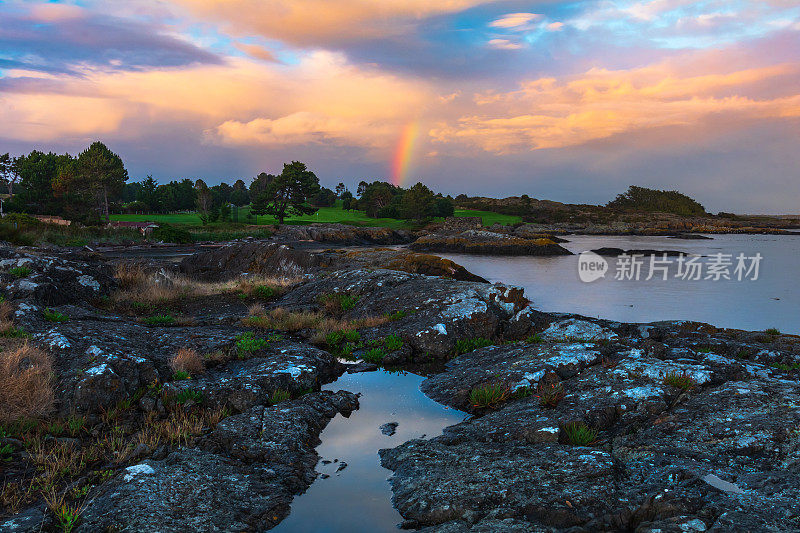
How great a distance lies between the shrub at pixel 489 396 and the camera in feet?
33.7

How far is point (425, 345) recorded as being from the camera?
49.5 ft

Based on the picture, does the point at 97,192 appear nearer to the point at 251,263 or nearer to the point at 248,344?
the point at 251,263

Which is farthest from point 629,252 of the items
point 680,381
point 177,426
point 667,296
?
point 177,426

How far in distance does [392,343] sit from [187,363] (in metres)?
6.21

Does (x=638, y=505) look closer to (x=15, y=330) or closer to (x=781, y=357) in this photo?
(x=781, y=357)

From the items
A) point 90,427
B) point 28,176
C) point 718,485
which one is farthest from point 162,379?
point 28,176

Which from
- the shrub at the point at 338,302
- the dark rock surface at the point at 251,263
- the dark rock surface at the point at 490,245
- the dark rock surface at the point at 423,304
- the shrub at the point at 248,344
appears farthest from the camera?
the dark rock surface at the point at 490,245

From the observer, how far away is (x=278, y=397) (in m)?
10.4

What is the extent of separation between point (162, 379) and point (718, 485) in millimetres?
10551

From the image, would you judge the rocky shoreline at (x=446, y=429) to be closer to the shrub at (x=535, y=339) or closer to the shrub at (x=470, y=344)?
the shrub at (x=470, y=344)

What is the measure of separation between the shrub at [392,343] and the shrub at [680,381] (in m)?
7.70

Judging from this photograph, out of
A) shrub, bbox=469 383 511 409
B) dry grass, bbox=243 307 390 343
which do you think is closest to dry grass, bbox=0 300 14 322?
dry grass, bbox=243 307 390 343

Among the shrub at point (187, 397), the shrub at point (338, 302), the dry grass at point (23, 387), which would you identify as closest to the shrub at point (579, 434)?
the shrub at point (187, 397)

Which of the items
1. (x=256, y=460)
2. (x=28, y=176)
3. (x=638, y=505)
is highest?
(x=28, y=176)
